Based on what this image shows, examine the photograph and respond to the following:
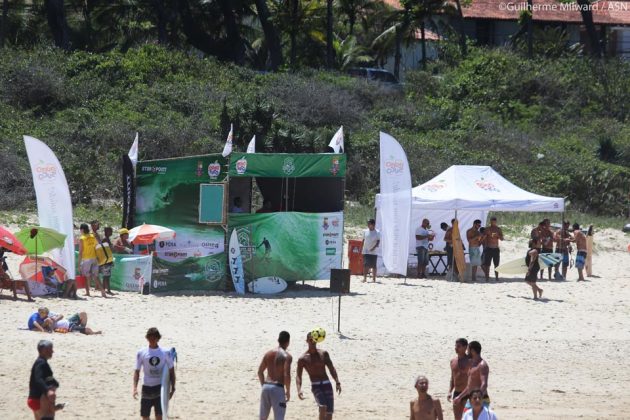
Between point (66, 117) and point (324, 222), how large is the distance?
15977 mm

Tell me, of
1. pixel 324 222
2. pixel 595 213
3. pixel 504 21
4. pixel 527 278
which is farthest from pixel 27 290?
pixel 504 21

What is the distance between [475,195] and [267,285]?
542 cm

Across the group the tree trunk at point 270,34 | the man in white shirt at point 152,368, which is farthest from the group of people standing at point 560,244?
the tree trunk at point 270,34

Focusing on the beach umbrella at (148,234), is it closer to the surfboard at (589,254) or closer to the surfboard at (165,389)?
the surfboard at (165,389)

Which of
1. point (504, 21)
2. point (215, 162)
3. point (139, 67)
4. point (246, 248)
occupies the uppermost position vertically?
point (504, 21)

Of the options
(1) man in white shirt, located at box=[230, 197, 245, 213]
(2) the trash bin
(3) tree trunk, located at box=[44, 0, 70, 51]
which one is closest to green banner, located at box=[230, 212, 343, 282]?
(1) man in white shirt, located at box=[230, 197, 245, 213]

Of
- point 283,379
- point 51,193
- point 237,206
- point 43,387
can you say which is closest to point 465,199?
point 237,206

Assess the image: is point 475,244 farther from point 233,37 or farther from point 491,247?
point 233,37

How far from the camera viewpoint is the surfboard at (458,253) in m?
23.6

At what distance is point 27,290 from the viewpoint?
18766 millimetres

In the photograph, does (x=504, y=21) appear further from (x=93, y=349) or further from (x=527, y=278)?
(x=93, y=349)

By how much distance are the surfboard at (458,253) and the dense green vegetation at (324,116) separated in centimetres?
901

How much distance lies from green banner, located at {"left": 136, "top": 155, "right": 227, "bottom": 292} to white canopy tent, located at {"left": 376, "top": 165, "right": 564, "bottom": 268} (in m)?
3.79

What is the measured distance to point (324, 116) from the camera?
3825 cm
